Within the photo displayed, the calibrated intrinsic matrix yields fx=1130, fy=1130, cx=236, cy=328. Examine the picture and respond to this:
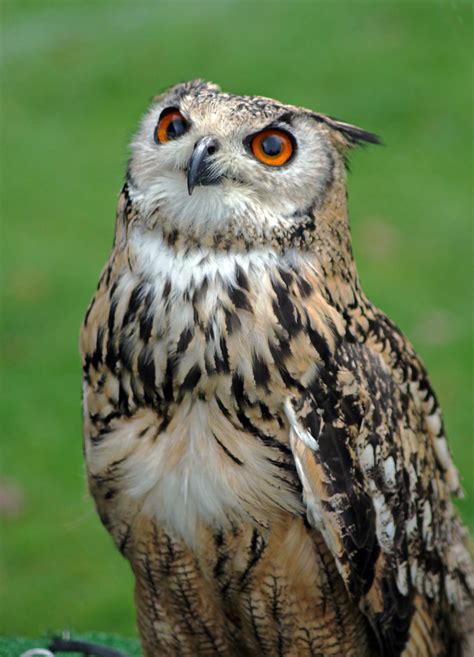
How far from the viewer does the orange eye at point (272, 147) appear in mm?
2748

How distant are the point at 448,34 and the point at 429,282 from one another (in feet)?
12.3

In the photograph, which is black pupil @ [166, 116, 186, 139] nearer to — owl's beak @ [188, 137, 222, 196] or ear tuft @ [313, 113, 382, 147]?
owl's beak @ [188, 137, 222, 196]

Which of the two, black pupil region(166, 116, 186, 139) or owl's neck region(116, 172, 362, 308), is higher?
black pupil region(166, 116, 186, 139)

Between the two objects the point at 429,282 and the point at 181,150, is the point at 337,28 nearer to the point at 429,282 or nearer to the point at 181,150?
the point at 429,282

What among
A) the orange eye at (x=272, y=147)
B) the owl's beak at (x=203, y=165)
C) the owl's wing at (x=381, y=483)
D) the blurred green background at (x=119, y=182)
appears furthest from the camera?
the blurred green background at (x=119, y=182)

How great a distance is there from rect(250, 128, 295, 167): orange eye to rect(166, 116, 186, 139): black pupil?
18 centimetres

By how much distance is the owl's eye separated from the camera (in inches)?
110

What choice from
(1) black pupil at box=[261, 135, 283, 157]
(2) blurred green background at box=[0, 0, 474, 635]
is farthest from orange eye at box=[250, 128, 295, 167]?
(2) blurred green background at box=[0, 0, 474, 635]

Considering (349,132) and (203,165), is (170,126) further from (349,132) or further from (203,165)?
(349,132)

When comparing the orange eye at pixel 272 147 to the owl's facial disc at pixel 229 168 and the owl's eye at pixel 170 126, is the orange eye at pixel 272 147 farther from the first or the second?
the owl's eye at pixel 170 126

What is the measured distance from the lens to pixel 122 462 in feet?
9.80

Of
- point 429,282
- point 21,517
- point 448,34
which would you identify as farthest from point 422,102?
point 21,517

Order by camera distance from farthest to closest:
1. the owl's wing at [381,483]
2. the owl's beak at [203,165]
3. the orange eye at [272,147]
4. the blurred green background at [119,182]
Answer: the blurred green background at [119,182], the owl's wing at [381,483], the orange eye at [272,147], the owl's beak at [203,165]

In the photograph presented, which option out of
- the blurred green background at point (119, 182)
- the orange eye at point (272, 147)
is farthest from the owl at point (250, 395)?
the blurred green background at point (119, 182)
